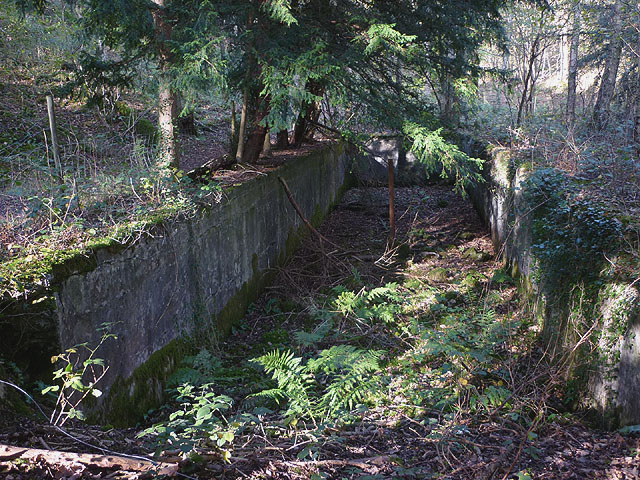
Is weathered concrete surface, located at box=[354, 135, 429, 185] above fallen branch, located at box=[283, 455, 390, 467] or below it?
above

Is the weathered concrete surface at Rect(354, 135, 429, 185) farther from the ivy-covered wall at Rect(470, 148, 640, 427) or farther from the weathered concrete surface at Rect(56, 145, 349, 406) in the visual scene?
the ivy-covered wall at Rect(470, 148, 640, 427)

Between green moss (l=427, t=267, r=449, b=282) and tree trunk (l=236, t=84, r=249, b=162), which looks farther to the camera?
green moss (l=427, t=267, r=449, b=282)

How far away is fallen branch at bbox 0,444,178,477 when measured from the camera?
242 centimetres

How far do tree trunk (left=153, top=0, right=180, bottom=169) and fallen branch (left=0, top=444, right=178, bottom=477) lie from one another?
4718 millimetres

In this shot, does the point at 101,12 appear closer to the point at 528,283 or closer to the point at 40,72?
the point at 528,283

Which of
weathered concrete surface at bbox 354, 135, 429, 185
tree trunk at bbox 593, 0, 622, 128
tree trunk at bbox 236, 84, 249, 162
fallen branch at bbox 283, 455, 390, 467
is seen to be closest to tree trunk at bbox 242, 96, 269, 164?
tree trunk at bbox 236, 84, 249, 162

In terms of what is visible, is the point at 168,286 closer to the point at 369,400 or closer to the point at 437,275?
the point at 369,400

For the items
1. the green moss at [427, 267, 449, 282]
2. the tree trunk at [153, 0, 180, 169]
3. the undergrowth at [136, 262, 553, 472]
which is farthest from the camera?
the green moss at [427, 267, 449, 282]

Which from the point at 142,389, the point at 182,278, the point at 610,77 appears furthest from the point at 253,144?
the point at 610,77

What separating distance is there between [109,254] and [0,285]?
905mm

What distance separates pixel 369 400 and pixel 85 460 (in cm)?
300

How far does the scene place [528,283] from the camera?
7.07 m

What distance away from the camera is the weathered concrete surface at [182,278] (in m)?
4.05

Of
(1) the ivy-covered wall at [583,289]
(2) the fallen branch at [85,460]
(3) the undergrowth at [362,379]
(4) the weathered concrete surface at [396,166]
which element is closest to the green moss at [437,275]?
(3) the undergrowth at [362,379]
